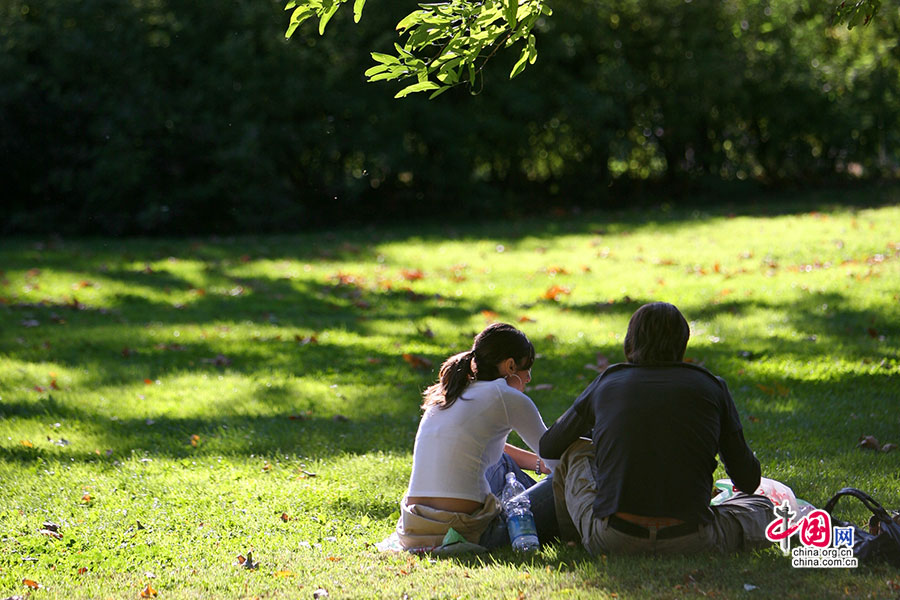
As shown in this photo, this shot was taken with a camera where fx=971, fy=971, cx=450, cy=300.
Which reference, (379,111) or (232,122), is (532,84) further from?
(232,122)

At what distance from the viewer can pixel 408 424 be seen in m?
7.11

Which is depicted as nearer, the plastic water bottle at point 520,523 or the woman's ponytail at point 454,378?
the plastic water bottle at point 520,523

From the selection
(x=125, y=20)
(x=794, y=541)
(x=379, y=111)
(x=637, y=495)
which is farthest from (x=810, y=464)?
(x=125, y=20)

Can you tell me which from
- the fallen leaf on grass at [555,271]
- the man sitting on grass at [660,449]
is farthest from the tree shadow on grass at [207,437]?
the fallen leaf on grass at [555,271]

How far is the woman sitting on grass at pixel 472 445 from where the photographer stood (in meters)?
4.54

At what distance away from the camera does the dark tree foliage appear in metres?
17.1

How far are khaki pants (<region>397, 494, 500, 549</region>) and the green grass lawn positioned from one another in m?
0.16

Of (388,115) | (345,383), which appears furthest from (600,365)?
(388,115)

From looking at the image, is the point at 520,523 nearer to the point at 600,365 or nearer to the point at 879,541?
the point at 879,541

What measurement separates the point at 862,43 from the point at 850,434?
17201 millimetres

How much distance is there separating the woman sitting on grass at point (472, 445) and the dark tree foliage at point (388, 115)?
13.4 meters

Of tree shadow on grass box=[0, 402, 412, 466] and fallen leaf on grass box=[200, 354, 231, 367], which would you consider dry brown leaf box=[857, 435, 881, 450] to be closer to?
tree shadow on grass box=[0, 402, 412, 466]

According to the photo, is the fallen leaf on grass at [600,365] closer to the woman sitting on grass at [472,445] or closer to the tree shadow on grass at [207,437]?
the tree shadow on grass at [207,437]

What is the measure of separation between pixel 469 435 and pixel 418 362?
161 inches
